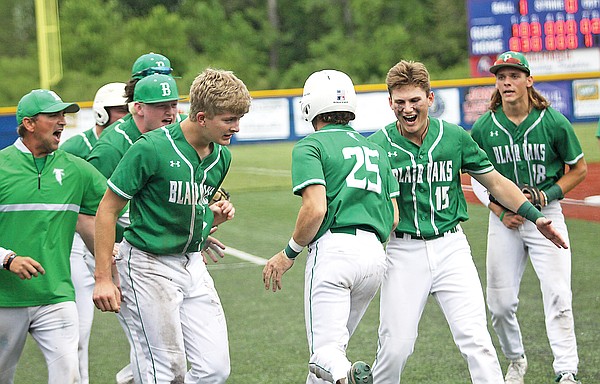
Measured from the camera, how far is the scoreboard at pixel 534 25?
2519 centimetres

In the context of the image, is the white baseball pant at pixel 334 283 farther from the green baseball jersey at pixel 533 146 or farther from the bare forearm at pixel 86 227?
the green baseball jersey at pixel 533 146

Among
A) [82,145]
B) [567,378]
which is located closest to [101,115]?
[82,145]

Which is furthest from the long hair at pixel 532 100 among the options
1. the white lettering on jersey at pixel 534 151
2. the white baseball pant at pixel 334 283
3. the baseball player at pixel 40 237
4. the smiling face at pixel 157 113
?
the baseball player at pixel 40 237

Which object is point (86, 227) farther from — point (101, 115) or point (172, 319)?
point (101, 115)

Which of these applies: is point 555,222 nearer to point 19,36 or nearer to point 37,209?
point 37,209

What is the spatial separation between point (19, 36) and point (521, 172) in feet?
146

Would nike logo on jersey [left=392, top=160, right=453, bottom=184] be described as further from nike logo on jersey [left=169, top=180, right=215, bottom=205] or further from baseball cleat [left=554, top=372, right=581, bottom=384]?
baseball cleat [left=554, top=372, right=581, bottom=384]

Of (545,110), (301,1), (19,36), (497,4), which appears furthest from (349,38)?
(545,110)

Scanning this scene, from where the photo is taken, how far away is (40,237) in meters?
5.80

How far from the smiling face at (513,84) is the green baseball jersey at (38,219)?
321 centimetres

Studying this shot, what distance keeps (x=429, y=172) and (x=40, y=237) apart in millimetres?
2359

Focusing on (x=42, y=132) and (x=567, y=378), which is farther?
(x=567, y=378)

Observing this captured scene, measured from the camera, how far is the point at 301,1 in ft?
164

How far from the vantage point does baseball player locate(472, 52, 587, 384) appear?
7.29 metres
